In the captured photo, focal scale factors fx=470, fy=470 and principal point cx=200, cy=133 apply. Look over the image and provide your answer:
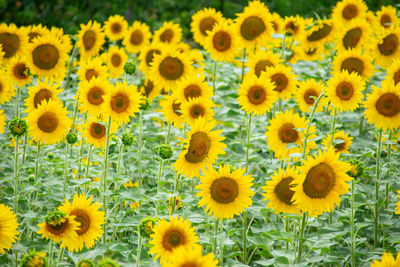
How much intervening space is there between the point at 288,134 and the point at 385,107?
2.35 feet

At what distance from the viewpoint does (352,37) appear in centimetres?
479

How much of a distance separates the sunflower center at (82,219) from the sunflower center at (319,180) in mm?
1248

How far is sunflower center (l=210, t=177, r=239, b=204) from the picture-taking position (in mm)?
2785

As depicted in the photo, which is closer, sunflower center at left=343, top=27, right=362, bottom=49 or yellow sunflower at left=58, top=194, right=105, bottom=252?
yellow sunflower at left=58, top=194, right=105, bottom=252

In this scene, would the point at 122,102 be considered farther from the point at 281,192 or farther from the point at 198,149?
the point at 281,192

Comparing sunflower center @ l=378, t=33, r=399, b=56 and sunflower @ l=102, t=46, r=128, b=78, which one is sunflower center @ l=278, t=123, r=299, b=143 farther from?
sunflower @ l=102, t=46, r=128, b=78

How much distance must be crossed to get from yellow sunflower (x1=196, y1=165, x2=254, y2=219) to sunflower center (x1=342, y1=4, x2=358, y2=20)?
3.42 metres

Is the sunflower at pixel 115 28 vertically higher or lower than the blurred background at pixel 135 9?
lower

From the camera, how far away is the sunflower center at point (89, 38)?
5020 millimetres

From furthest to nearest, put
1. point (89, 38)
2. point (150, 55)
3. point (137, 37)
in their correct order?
point (137, 37)
point (89, 38)
point (150, 55)

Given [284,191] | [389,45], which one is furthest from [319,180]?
[389,45]

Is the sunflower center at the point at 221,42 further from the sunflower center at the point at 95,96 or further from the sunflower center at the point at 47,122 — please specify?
the sunflower center at the point at 47,122

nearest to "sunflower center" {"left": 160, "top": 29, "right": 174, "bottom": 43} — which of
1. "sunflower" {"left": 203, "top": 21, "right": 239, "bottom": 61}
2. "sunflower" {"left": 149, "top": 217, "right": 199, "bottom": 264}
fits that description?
"sunflower" {"left": 203, "top": 21, "right": 239, "bottom": 61}

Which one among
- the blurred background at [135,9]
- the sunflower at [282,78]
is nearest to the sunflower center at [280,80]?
the sunflower at [282,78]
